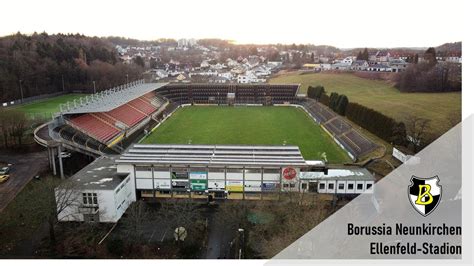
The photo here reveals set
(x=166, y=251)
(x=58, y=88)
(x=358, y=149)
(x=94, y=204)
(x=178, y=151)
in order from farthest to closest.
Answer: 1. (x=58, y=88)
2. (x=358, y=149)
3. (x=178, y=151)
4. (x=94, y=204)
5. (x=166, y=251)

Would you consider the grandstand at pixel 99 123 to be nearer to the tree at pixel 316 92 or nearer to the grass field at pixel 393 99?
the tree at pixel 316 92

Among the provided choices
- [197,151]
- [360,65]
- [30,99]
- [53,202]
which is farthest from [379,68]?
[53,202]

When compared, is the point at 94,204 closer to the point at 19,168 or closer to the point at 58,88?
the point at 19,168

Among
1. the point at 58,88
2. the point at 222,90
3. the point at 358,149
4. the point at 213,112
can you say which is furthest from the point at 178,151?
the point at 58,88

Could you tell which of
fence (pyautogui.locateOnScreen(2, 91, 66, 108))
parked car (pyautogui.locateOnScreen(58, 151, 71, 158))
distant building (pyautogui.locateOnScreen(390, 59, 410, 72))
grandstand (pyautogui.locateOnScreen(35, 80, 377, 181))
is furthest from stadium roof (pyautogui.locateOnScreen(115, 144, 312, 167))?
distant building (pyautogui.locateOnScreen(390, 59, 410, 72))

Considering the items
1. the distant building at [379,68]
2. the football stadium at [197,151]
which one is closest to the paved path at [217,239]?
the football stadium at [197,151]
